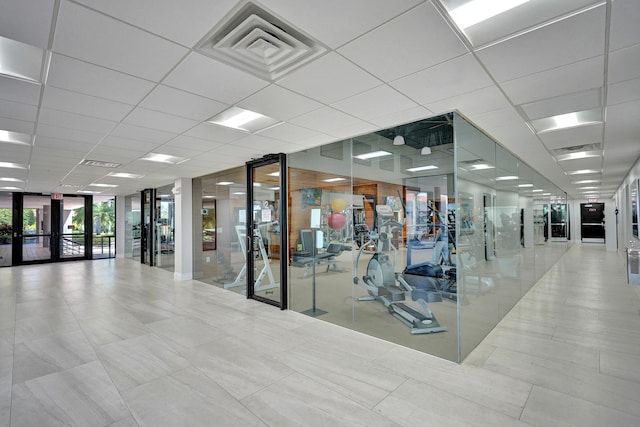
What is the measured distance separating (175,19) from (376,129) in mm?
2615

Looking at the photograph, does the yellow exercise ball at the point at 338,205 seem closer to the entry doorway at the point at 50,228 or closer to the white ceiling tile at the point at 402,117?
the white ceiling tile at the point at 402,117

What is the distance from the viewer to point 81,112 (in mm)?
3137

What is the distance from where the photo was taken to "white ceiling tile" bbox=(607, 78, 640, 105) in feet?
8.48

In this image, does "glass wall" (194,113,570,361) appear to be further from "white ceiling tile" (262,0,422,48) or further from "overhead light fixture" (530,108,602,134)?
"white ceiling tile" (262,0,422,48)

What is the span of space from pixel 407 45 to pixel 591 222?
70.5 ft

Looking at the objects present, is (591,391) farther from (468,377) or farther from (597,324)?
(597,324)

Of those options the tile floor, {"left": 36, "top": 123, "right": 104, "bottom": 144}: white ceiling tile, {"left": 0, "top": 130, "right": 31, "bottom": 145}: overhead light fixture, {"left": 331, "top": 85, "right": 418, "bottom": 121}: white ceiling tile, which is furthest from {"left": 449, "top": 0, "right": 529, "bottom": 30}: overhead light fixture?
{"left": 0, "top": 130, "right": 31, "bottom": 145}: overhead light fixture

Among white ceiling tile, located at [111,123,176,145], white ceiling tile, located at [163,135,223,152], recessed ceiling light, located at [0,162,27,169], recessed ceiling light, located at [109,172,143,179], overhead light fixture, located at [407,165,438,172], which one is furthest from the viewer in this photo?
recessed ceiling light, located at [109,172,143,179]

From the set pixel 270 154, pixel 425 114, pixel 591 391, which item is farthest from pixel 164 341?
pixel 591 391

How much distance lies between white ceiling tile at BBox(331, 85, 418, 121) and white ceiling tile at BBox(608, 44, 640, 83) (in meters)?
1.44

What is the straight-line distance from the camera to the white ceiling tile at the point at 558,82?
7.50ft

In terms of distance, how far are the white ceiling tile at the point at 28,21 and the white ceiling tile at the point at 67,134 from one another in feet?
6.92

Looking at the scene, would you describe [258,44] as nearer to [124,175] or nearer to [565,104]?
[565,104]

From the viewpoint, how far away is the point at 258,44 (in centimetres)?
199
